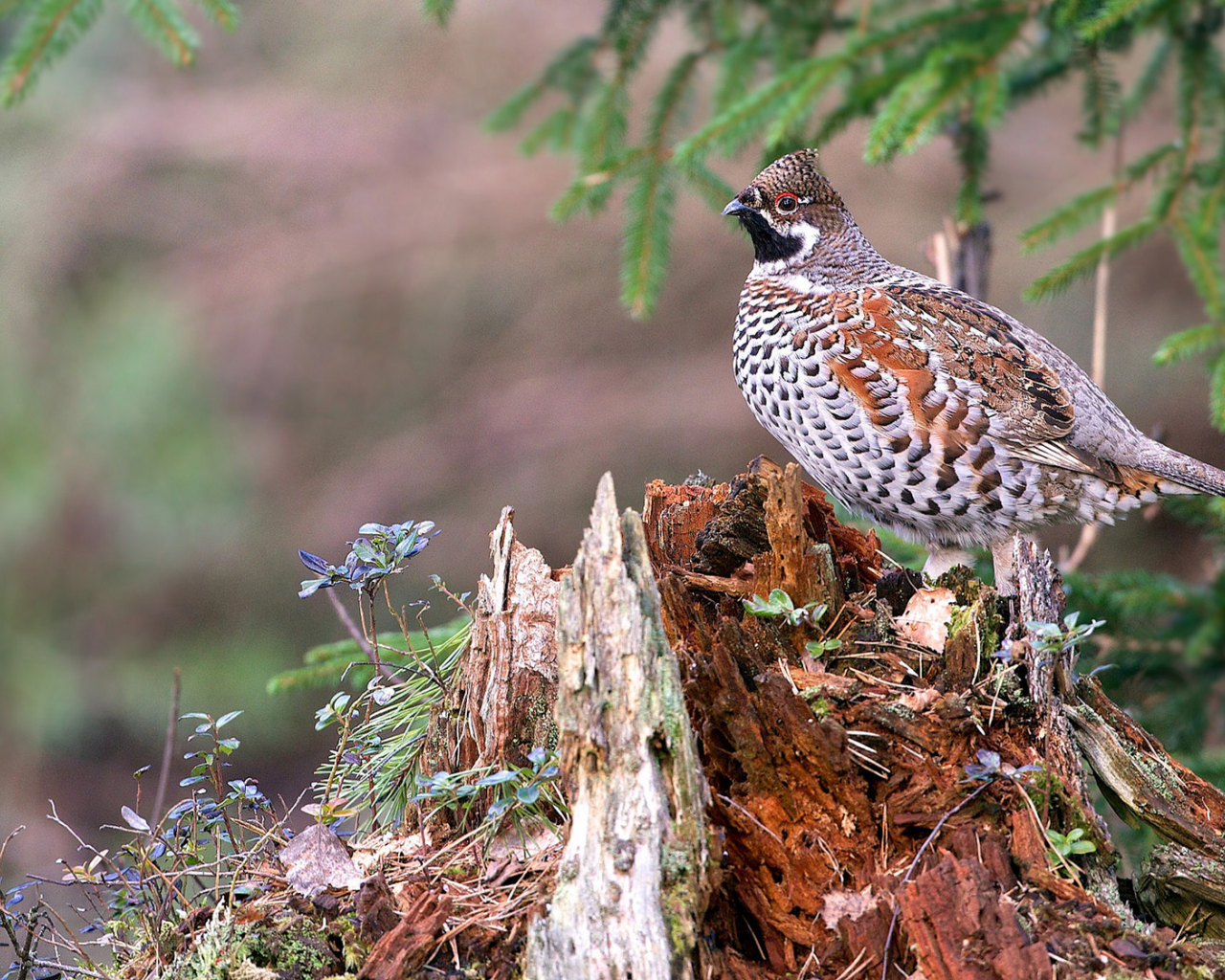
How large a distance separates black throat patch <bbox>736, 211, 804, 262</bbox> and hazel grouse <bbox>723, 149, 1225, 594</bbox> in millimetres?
170

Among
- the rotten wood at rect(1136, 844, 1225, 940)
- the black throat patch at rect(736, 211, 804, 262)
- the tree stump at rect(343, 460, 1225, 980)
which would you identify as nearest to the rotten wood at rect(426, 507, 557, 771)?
the tree stump at rect(343, 460, 1225, 980)

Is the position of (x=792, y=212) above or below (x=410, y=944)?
above

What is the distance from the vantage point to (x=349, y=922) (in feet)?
7.45

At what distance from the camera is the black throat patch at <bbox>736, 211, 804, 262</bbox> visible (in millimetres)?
4070

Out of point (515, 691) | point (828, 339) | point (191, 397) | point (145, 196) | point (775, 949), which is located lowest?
point (775, 949)

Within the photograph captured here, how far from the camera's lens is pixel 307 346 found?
9461 mm

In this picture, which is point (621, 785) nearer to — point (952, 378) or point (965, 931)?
point (965, 931)

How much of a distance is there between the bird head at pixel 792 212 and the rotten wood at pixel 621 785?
7.00ft

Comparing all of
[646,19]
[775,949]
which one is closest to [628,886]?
[775,949]

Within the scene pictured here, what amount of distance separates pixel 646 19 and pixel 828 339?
7.15ft

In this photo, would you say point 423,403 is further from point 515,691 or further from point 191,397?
point 515,691

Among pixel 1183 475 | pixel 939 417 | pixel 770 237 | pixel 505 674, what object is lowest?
pixel 505 674

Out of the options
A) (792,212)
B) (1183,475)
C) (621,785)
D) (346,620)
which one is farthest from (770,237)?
(621,785)

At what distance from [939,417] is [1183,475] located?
88cm
